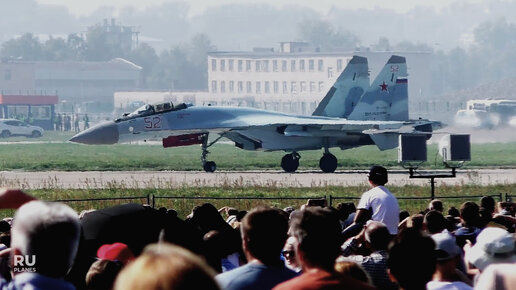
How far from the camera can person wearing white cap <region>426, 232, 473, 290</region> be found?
7.12 metres

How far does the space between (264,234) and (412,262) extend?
0.77m

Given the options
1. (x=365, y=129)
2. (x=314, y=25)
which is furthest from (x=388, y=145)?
(x=314, y=25)

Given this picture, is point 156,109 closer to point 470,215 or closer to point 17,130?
point 470,215

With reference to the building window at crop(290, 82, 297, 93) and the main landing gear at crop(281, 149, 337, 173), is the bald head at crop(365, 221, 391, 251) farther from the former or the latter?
the building window at crop(290, 82, 297, 93)

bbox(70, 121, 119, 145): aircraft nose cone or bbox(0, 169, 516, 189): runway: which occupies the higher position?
bbox(70, 121, 119, 145): aircraft nose cone

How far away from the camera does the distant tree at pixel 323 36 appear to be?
186500 mm

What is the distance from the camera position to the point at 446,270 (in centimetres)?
735

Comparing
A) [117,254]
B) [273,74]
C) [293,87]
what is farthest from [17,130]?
[117,254]

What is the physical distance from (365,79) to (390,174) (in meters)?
5.19

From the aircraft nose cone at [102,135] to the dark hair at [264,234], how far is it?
32482mm

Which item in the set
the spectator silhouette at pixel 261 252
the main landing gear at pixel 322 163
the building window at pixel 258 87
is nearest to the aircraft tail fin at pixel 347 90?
the main landing gear at pixel 322 163

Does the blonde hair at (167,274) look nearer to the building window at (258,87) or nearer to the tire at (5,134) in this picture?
the tire at (5,134)

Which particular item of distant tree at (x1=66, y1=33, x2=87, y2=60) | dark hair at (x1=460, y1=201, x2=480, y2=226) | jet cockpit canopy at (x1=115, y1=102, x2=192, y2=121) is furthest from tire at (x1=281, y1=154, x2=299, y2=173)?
distant tree at (x1=66, y1=33, x2=87, y2=60)

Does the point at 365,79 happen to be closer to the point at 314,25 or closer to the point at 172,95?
the point at 172,95
